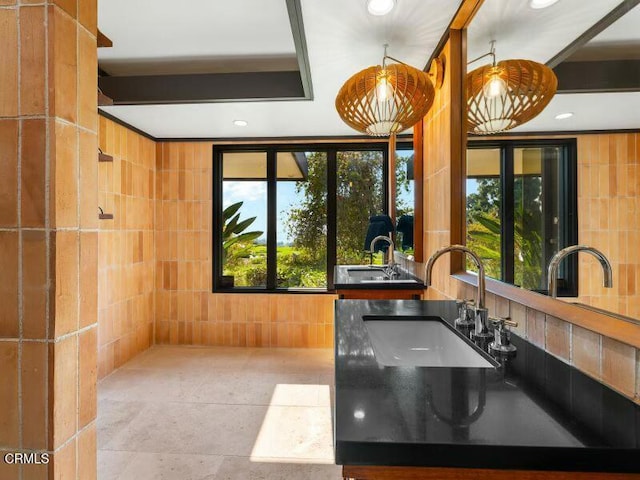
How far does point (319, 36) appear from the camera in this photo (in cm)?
197

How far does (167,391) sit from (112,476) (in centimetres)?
98

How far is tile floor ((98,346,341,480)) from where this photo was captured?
6.33 ft

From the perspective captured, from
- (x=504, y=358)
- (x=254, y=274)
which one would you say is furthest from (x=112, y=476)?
(x=254, y=274)

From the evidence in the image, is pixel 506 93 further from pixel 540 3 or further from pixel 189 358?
pixel 189 358

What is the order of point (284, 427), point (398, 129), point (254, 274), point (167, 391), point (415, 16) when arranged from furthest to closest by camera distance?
point (254, 274) → point (167, 391) → point (284, 427) → point (398, 129) → point (415, 16)

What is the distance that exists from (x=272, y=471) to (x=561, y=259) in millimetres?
1736

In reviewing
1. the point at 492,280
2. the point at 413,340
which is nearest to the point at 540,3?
the point at 492,280

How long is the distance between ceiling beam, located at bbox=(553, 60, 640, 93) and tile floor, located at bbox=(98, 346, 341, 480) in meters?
1.95

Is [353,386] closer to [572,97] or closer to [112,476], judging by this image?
[572,97]

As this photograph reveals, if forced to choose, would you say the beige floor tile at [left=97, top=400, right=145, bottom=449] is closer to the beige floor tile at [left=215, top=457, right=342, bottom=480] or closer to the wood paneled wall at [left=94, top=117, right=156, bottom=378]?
the wood paneled wall at [left=94, top=117, right=156, bottom=378]

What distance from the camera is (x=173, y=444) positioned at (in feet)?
7.00

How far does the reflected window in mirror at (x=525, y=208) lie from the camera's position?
954 millimetres

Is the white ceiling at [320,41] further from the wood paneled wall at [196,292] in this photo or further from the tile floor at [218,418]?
the tile floor at [218,418]

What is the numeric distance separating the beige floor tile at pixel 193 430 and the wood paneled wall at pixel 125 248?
39.1 inches
